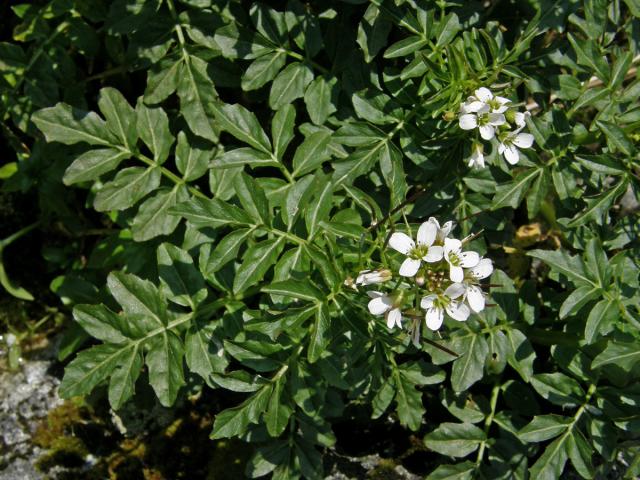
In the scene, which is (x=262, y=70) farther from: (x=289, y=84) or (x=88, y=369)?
(x=88, y=369)

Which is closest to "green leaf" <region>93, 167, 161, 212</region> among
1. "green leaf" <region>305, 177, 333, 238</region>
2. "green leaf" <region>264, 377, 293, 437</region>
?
"green leaf" <region>305, 177, 333, 238</region>

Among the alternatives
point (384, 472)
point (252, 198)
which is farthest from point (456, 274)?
point (384, 472)

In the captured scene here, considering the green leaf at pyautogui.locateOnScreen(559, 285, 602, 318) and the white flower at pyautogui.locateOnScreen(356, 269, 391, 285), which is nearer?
the white flower at pyautogui.locateOnScreen(356, 269, 391, 285)

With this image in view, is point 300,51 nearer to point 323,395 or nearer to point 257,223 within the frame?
point 257,223

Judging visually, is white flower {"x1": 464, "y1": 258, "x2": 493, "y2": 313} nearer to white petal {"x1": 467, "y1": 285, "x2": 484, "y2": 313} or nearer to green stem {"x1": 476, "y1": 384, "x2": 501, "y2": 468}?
white petal {"x1": 467, "y1": 285, "x2": 484, "y2": 313}

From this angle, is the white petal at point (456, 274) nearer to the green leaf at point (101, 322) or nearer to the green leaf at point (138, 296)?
the green leaf at point (138, 296)
